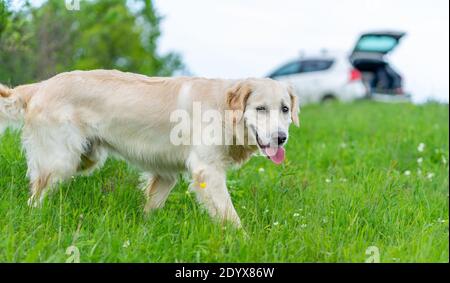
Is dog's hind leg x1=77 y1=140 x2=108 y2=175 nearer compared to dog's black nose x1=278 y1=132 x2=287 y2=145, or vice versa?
dog's black nose x1=278 y1=132 x2=287 y2=145

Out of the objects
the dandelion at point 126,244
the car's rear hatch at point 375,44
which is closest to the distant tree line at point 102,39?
the car's rear hatch at point 375,44

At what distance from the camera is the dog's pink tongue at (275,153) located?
4.70m

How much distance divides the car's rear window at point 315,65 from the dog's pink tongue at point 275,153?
1445 centimetres

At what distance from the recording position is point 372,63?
17172 millimetres

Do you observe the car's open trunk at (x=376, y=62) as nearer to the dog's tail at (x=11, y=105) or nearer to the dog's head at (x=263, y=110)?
the dog's head at (x=263, y=110)

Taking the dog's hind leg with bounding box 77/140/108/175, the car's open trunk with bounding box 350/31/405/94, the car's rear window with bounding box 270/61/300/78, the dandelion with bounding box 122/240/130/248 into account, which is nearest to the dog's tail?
the dog's hind leg with bounding box 77/140/108/175

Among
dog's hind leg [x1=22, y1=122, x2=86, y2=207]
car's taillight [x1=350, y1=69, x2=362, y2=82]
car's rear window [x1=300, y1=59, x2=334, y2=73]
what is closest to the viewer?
dog's hind leg [x1=22, y1=122, x2=86, y2=207]

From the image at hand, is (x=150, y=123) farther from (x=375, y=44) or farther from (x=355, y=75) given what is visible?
(x=355, y=75)

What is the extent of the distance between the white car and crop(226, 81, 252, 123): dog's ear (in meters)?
13.2

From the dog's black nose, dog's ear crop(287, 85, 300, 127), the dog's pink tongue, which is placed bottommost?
the dog's pink tongue

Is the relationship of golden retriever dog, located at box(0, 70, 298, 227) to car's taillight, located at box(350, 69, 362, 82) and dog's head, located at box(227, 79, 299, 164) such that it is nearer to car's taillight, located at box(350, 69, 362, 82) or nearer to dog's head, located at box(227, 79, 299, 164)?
dog's head, located at box(227, 79, 299, 164)

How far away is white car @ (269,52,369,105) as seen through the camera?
59.4 ft

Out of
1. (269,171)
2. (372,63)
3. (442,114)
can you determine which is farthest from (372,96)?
(269,171)
